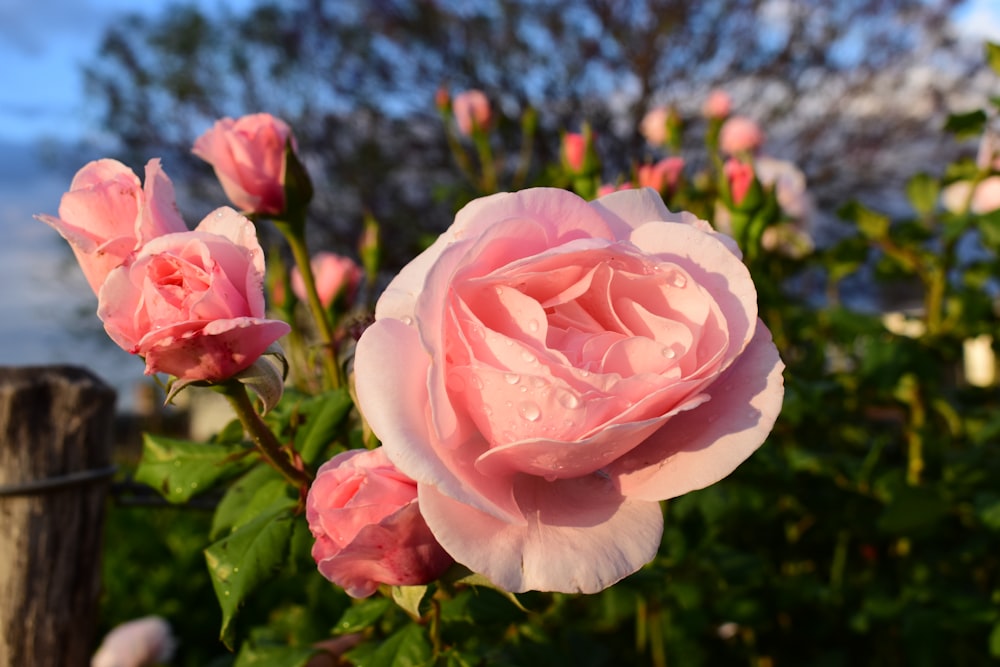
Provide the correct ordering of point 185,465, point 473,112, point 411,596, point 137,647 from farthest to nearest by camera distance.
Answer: point 473,112, point 137,647, point 185,465, point 411,596

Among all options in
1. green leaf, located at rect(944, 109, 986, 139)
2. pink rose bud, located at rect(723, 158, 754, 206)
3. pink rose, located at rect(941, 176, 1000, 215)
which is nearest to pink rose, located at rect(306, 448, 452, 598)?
pink rose bud, located at rect(723, 158, 754, 206)

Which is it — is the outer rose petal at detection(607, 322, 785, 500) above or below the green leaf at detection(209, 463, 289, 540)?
above

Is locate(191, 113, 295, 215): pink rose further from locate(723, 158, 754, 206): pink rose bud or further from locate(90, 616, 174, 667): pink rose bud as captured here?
locate(90, 616, 174, 667): pink rose bud

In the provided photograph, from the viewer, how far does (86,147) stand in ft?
32.3

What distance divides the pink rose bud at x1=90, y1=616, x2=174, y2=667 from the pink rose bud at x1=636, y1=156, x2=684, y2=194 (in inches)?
53.3

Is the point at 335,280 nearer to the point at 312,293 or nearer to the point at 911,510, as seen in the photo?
the point at 312,293

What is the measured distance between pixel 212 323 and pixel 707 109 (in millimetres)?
1717

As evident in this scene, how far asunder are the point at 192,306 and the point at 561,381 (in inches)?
8.9

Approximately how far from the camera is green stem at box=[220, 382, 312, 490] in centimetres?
58

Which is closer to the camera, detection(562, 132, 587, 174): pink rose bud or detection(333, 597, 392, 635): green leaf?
detection(333, 597, 392, 635): green leaf

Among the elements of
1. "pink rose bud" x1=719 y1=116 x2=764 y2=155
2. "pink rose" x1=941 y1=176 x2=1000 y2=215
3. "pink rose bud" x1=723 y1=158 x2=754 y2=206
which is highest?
"pink rose bud" x1=723 y1=158 x2=754 y2=206

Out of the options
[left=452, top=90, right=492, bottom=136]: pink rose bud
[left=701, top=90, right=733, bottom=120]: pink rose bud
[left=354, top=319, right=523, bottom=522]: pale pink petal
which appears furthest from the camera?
[left=452, top=90, right=492, bottom=136]: pink rose bud

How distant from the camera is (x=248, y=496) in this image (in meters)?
0.76

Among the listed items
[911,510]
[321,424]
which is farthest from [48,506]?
[911,510]
